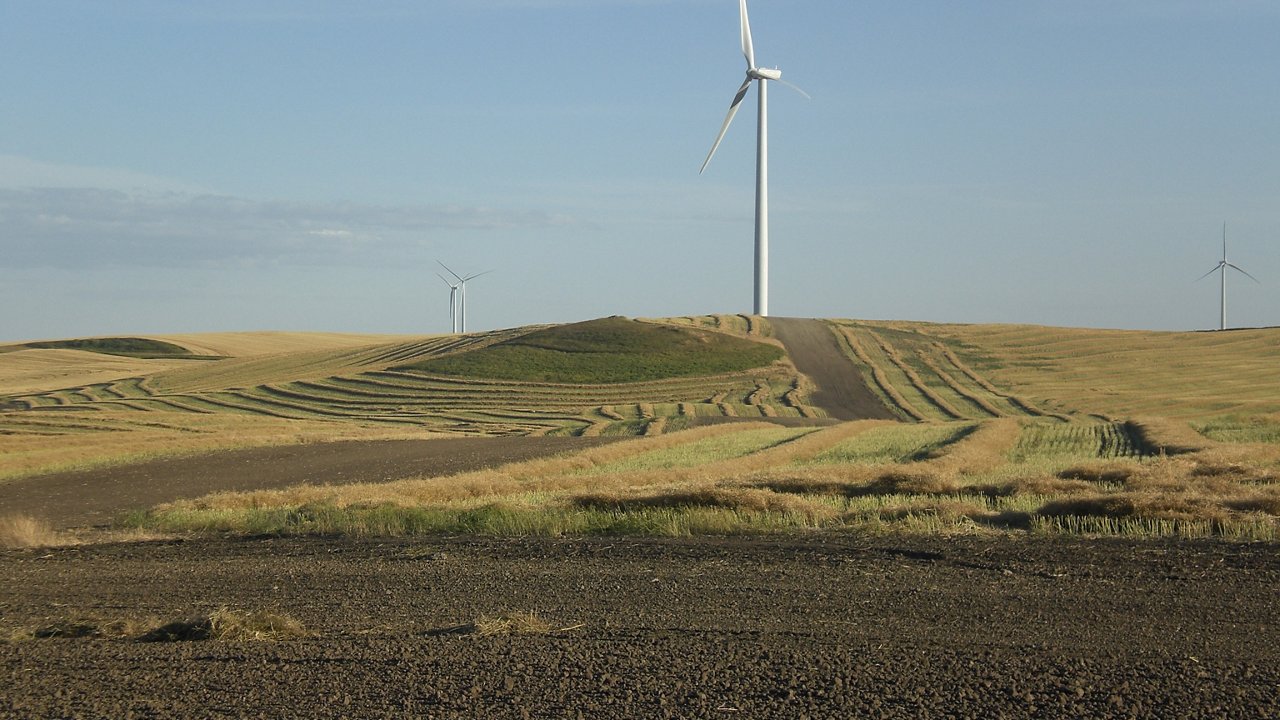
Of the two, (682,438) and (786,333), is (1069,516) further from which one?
(786,333)

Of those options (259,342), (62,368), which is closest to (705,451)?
(62,368)

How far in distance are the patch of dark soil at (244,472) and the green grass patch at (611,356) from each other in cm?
4289

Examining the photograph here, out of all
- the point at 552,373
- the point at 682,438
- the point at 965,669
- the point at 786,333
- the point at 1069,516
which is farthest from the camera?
the point at 786,333

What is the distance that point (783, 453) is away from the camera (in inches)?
1661

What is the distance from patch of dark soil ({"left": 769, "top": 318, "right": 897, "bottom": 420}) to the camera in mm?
79394

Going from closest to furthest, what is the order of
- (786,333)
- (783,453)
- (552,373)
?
(783,453)
(552,373)
(786,333)

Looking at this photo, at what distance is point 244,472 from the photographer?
1545 inches

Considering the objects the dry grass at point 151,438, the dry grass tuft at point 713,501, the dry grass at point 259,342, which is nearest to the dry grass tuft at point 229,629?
the dry grass tuft at point 713,501

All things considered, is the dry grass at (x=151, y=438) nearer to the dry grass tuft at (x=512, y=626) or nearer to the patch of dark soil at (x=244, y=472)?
the patch of dark soil at (x=244, y=472)

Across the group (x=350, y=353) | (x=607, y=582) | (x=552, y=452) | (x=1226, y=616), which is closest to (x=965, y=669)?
(x=1226, y=616)

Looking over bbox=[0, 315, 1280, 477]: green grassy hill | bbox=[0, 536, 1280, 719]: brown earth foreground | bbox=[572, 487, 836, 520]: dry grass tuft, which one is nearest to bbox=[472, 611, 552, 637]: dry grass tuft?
bbox=[0, 536, 1280, 719]: brown earth foreground

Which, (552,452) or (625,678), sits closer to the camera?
(625,678)

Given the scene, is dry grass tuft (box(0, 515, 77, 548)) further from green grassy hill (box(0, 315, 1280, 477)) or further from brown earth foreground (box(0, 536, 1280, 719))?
green grassy hill (box(0, 315, 1280, 477))

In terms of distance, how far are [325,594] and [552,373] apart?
8579 cm
